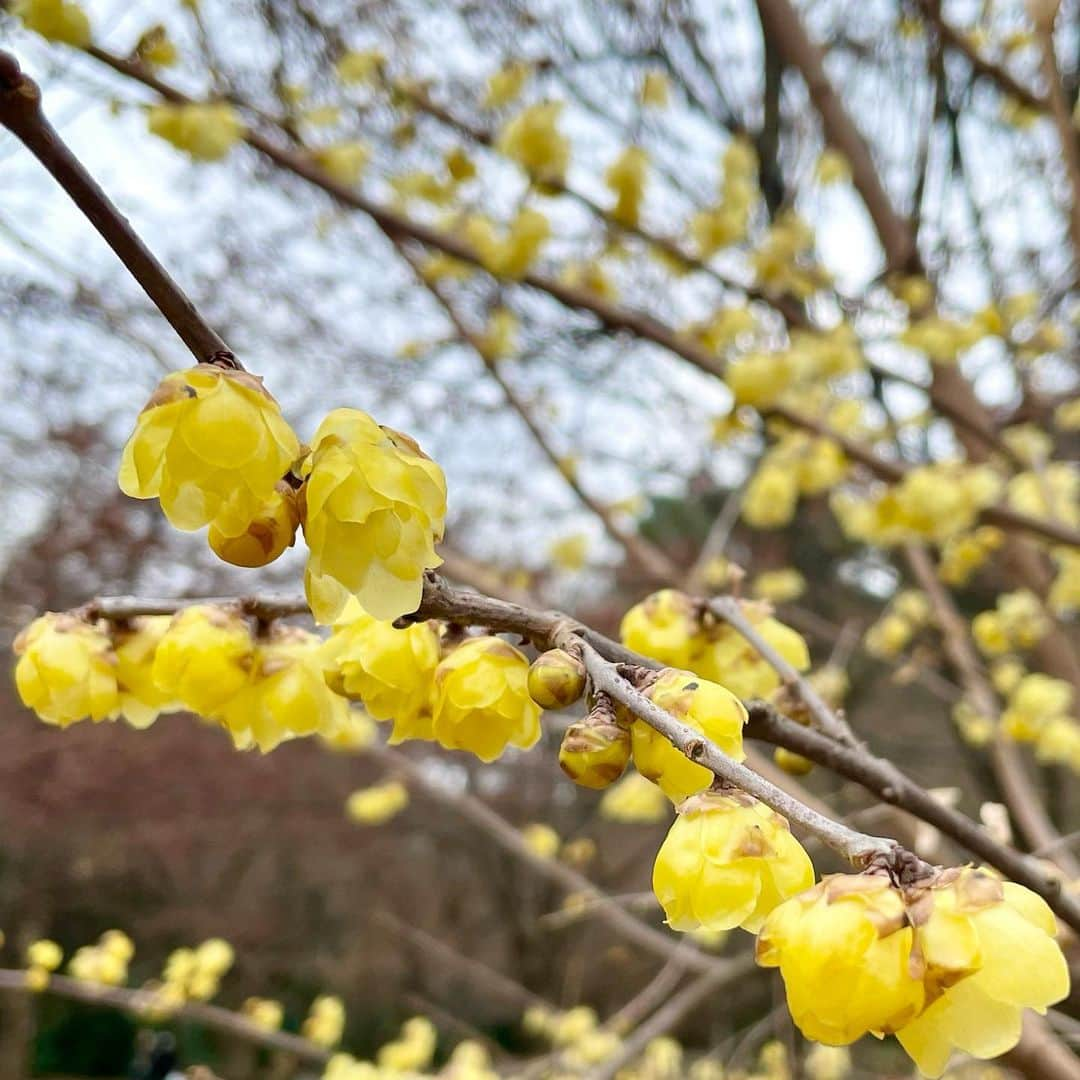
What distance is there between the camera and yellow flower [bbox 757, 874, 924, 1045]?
0.40m

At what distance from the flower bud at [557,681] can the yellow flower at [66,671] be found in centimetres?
39

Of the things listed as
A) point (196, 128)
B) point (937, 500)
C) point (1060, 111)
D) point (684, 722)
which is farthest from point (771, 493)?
point (684, 722)

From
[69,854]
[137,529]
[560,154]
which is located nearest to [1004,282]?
[560,154]

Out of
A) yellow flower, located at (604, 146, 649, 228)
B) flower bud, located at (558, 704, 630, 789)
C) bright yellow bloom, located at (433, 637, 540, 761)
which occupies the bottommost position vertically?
flower bud, located at (558, 704, 630, 789)

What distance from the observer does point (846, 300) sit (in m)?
2.65

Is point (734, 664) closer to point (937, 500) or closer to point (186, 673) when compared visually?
point (186, 673)

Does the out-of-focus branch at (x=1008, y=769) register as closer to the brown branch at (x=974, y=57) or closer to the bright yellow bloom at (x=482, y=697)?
the bright yellow bloom at (x=482, y=697)

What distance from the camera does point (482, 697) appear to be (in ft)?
1.91

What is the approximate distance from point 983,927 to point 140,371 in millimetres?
3904

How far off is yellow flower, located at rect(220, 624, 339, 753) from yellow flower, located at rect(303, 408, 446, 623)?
0.68ft

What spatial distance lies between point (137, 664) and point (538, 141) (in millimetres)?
1551

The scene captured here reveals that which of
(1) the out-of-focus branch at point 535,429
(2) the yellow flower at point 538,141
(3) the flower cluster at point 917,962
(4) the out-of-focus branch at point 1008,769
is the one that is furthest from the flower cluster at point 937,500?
(3) the flower cluster at point 917,962

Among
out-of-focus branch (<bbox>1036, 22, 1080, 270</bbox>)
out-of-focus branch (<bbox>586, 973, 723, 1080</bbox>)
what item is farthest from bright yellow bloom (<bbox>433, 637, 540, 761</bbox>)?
out-of-focus branch (<bbox>586, 973, 723, 1080</bbox>)

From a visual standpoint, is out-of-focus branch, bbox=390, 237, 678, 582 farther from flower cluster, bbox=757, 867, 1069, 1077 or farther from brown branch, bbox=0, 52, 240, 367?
flower cluster, bbox=757, 867, 1069, 1077
